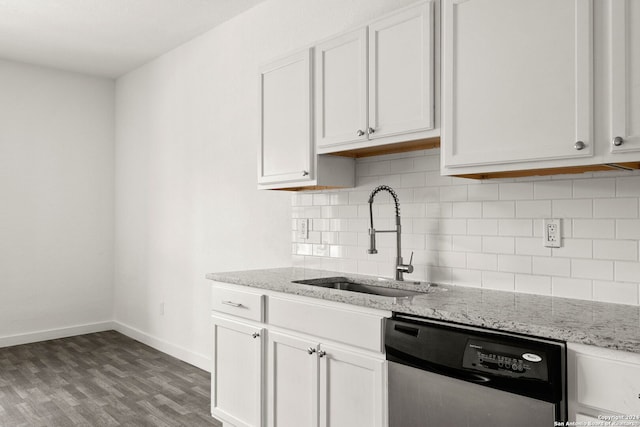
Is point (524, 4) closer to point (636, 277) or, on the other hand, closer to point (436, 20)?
point (436, 20)

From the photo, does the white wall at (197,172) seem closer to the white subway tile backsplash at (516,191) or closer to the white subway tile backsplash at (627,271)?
the white subway tile backsplash at (516,191)

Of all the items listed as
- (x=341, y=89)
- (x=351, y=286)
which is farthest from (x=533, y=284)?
(x=341, y=89)

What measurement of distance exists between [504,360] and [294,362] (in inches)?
42.1

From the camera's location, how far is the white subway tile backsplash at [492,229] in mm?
1850

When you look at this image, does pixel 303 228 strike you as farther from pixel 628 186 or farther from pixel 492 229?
pixel 628 186

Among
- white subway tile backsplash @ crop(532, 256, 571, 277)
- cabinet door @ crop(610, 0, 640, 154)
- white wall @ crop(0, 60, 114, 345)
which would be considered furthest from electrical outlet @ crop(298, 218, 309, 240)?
white wall @ crop(0, 60, 114, 345)

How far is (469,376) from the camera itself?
157 cm

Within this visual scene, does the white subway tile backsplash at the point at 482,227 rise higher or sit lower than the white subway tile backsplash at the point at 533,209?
lower

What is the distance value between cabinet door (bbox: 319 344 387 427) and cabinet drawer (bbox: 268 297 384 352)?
0.06 metres

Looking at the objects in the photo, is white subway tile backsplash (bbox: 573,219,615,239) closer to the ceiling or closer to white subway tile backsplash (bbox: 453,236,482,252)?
white subway tile backsplash (bbox: 453,236,482,252)

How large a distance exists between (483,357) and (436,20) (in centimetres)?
139

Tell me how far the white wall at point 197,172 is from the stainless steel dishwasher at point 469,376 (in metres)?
1.62

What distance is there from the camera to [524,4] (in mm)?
1763

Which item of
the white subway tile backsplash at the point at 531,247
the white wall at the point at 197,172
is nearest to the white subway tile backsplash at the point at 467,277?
the white subway tile backsplash at the point at 531,247
